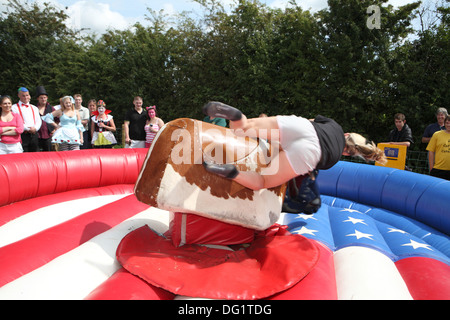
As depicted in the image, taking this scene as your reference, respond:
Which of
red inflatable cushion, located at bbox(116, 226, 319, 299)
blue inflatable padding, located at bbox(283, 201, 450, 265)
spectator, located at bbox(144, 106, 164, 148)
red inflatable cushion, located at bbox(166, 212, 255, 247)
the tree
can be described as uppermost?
the tree

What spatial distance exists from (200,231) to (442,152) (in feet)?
10.2

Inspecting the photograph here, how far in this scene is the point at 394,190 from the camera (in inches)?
116

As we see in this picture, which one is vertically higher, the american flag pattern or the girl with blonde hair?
the girl with blonde hair

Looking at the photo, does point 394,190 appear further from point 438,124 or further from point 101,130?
point 101,130

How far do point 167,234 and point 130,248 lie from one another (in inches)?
14.9

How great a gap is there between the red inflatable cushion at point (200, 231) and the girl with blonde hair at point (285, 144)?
1.01 ft

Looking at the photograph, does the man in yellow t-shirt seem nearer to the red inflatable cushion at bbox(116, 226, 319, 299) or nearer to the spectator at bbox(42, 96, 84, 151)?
the red inflatable cushion at bbox(116, 226, 319, 299)

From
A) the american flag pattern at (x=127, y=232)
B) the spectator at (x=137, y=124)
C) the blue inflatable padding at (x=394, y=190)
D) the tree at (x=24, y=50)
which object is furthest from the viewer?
the tree at (x=24, y=50)

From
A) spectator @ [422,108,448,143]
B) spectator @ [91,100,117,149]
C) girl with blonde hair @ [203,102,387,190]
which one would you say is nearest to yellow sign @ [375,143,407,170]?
spectator @ [422,108,448,143]

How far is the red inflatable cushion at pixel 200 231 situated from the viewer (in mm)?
1748

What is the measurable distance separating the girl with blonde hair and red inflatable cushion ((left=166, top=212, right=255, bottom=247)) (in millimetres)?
308

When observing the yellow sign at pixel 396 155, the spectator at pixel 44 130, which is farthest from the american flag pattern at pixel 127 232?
the spectator at pixel 44 130

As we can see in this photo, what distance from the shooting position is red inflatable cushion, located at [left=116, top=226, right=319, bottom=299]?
4.48 ft

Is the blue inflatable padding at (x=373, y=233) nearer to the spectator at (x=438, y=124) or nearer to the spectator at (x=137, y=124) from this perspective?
the spectator at (x=438, y=124)
